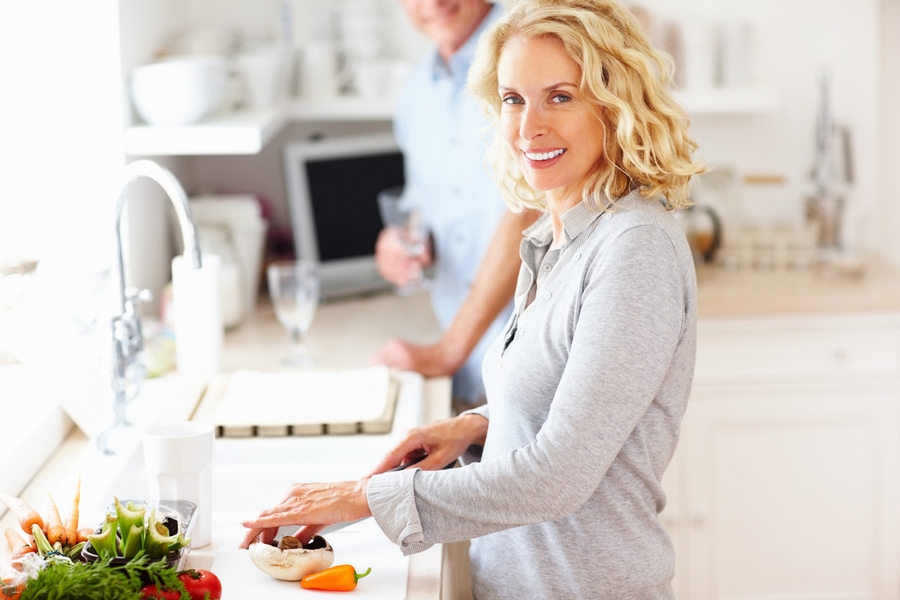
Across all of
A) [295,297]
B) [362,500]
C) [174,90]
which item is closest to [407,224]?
[295,297]

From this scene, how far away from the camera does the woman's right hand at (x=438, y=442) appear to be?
1.34 meters

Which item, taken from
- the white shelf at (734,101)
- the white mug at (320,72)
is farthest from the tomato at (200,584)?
the white shelf at (734,101)

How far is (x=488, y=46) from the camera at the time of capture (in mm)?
1248

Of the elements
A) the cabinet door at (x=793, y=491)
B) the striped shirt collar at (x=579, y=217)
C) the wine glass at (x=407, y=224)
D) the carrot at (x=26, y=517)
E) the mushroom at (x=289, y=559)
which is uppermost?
the striped shirt collar at (x=579, y=217)

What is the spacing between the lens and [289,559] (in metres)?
1.15

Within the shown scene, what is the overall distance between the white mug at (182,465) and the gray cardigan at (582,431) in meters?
0.23

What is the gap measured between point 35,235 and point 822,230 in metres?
1.89

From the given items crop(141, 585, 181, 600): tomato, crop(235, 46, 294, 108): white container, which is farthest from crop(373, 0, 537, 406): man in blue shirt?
crop(141, 585, 181, 600): tomato

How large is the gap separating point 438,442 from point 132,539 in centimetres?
46

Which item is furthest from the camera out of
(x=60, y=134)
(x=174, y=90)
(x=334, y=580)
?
(x=174, y=90)

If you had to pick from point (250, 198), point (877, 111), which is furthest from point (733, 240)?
point (250, 198)

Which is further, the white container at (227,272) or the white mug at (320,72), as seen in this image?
the white mug at (320,72)

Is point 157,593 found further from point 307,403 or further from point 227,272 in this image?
point 227,272

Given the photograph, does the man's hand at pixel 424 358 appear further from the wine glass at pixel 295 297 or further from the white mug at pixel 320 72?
the white mug at pixel 320 72
